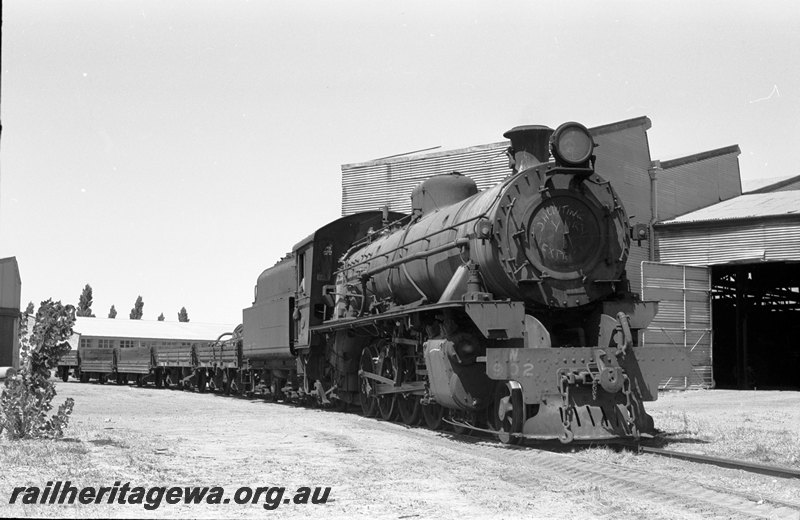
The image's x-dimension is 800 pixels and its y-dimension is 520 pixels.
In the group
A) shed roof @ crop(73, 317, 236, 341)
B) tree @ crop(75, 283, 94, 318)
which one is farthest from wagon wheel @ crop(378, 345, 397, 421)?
tree @ crop(75, 283, 94, 318)

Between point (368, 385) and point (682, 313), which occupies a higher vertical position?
point (682, 313)

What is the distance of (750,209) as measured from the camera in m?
28.6

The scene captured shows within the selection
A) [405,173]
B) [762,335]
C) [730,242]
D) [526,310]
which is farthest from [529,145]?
[762,335]

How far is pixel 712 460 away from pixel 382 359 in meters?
6.99

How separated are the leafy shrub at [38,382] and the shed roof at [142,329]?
175 feet

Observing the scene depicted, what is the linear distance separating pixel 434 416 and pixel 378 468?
196 inches

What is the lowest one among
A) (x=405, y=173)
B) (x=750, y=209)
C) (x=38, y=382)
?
(x=38, y=382)

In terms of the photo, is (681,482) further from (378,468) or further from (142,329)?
(142,329)

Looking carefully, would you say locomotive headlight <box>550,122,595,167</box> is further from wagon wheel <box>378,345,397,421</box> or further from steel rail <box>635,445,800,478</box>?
wagon wheel <box>378,345,397,421</box>

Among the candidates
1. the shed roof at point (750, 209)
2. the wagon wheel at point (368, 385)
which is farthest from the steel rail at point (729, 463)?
the shed roof at point (750, 209)

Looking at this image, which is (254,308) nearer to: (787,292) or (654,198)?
Result: (654,198)

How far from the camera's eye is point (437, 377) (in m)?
12.1

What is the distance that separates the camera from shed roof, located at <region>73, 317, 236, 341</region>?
Answer: 6481cm

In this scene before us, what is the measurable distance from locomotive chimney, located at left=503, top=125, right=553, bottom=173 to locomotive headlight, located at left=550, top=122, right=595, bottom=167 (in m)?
0.58
